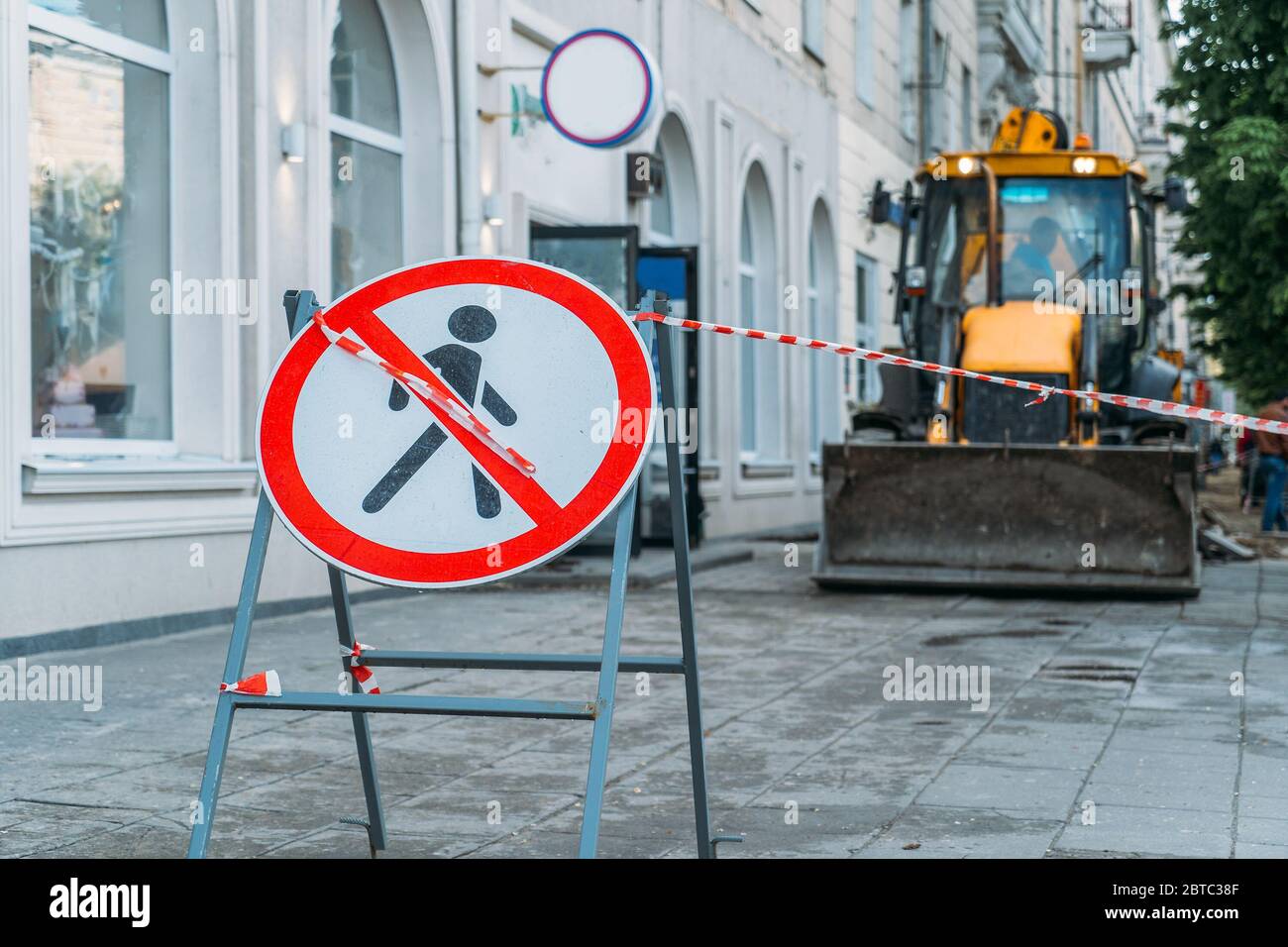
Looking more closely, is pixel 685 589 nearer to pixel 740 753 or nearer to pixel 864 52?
pixel 740 753

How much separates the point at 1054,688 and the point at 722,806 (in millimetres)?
3018

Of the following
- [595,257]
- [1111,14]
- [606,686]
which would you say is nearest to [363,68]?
[595,257]

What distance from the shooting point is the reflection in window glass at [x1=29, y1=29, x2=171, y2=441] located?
915 centimetres

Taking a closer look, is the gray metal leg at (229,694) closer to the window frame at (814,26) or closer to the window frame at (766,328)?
the window frame at (766,328)

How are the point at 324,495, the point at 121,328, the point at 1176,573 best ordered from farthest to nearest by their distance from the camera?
the point at 1176,573, the point at 121,328, the point at 324,495

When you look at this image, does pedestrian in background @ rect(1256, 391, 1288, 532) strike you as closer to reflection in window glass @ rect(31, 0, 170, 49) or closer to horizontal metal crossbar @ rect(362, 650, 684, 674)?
reflection in window glass @ rect(31, 0, 170, 49)

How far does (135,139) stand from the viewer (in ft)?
32.9

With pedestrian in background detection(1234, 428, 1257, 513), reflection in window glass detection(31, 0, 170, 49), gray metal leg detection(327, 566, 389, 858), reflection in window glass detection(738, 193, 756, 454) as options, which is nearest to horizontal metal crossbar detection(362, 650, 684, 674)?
gray metal leg detection(327, 566, 389, 858)

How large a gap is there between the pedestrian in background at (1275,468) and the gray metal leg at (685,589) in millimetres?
15633

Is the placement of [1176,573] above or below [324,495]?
below

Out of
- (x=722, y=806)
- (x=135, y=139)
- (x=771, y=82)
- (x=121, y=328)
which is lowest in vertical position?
(x=722, y=806)
